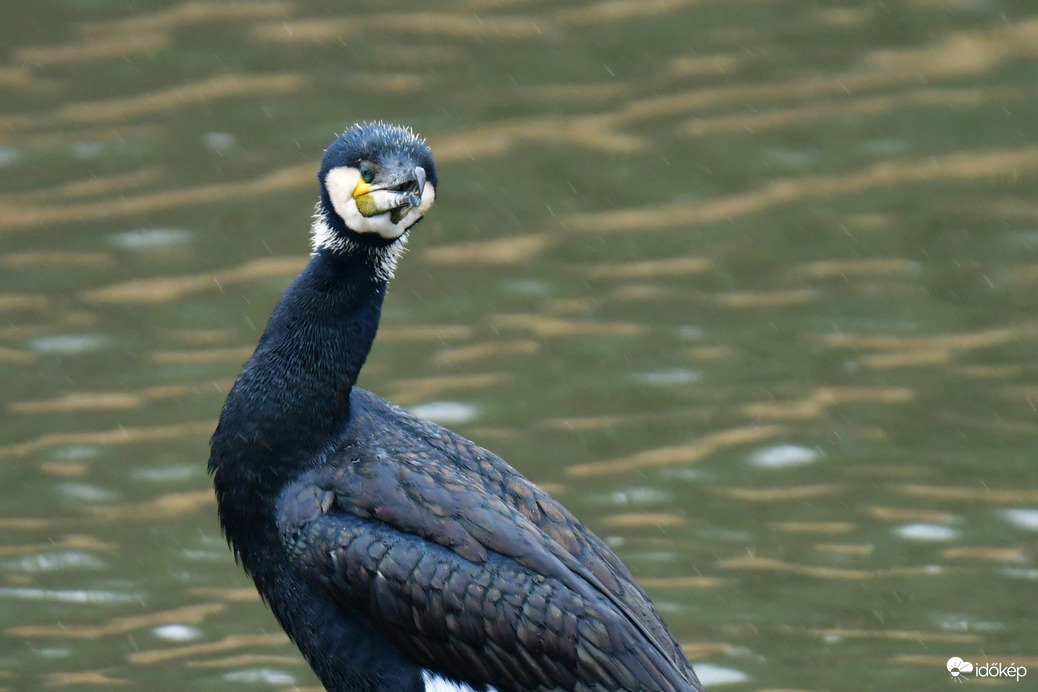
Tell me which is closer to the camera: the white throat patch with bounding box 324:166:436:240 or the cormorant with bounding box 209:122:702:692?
the cormorant with bounding box 209:122:702:692

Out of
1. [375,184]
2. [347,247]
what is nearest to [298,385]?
[347,247]

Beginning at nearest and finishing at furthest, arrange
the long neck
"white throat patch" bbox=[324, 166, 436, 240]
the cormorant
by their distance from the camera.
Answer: the cormorant < "white throat patch" bbox=[324, 166, 436, 240] < the long neck

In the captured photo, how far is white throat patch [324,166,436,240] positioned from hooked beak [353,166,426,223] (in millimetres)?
21

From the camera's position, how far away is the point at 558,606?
23.9ft

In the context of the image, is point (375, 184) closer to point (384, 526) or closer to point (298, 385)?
point (298, 385)

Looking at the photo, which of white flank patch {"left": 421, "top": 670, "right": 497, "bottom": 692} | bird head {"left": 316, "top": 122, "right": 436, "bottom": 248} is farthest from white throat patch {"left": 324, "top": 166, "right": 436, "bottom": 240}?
white flank patch {"left": 421, "top": 670, "right": 497, "bottom": 692}

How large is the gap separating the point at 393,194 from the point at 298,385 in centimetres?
83

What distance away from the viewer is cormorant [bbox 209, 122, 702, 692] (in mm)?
7309

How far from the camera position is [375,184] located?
24.3 ft

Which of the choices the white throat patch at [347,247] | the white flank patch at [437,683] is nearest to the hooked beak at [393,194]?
the white throat patch at [347,247]

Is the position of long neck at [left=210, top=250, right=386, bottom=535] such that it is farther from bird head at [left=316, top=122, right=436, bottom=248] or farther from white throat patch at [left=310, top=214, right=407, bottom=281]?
bird head at [left=316, top=122, right=436, bottom=248]

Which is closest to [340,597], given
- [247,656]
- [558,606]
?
[558,606]

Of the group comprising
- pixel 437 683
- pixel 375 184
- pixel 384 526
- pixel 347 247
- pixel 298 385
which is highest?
pixel 375 184

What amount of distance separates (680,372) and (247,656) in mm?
3457
